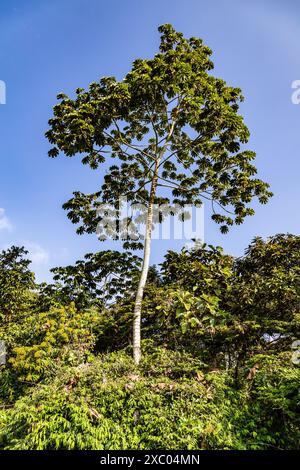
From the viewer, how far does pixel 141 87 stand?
1006 cm

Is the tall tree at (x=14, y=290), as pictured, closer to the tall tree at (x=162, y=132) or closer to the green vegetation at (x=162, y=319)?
the green vegetation at (x=162, y=319)

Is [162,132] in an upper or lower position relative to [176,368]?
upper

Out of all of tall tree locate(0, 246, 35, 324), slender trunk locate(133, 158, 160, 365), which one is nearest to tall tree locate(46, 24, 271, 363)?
slender trunk locate(133, 158, 160, 365)

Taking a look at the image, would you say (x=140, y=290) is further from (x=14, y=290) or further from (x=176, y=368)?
(x=14, y=290)

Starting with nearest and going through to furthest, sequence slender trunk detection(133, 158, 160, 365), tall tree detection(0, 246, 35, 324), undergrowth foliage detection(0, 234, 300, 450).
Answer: undergrowth foliage detection(0, 234, 300, 450) < slender trunk detection(133, 158, 160, 365) < tall tree detection(0, 246, 35, 324)

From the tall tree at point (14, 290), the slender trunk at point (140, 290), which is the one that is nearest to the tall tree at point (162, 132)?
the slender trunk at point (140, 290)

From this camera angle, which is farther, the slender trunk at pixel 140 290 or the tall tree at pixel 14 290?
the tall tree at pixel 14 290

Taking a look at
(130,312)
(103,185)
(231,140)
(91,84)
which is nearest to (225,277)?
(130,312)


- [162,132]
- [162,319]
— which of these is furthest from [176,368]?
[162,132]

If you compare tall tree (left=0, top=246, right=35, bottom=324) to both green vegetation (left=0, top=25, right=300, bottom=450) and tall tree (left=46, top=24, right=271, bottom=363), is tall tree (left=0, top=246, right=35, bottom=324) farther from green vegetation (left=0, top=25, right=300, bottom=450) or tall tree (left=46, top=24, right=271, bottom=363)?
tall tree (left=46, top=24, right=271, bottom=363)

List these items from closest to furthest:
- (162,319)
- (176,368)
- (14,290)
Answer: (176,368) < (162,319) < (14,290)

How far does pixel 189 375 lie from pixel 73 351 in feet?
10.3

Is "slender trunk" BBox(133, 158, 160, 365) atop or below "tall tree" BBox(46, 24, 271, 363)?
below

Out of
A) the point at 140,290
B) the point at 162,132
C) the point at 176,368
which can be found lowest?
the point at 176,368
